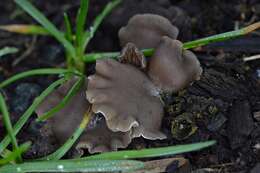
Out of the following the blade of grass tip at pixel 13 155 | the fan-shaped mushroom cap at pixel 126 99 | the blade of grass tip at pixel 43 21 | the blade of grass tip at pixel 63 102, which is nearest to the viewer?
the blade of grass tip at pixel 13 155

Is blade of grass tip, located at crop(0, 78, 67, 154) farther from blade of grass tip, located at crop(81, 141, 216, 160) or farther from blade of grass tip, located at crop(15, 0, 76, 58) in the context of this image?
blade of grass tip, located at crop(81, 141, 216, 160)

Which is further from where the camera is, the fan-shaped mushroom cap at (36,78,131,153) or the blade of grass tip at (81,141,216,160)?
the fan-shaped mushroom cap at (36,78,131,153)

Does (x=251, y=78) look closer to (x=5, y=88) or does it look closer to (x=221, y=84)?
(x=221, y=84)

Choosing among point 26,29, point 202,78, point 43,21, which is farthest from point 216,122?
point 26,29

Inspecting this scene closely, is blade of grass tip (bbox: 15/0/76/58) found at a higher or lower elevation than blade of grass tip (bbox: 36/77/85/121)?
higher

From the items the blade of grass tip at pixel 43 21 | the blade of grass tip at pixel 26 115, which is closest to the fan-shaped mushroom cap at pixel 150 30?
the blade of grass tip at pixel 43 21

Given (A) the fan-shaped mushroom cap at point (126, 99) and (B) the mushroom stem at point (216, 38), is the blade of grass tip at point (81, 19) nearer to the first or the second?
(B) the mushroom stem at point (216, 38)

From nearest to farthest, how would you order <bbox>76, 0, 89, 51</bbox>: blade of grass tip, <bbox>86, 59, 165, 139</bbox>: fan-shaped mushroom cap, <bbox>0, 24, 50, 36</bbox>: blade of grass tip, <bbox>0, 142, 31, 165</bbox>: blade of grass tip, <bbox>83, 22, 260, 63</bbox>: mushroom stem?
<bbox>0, 142, 31, 165</bbox>: blade of grass tip
<bbox>86, 59, 165, 139</bbox>: fan-shaped mushroom cap
<bbox>83, 22, 260, 63</bbox>: mushroom stem
<bbox>76, 0, 89, 51</bbox>: blade of grass tip
<bbox>0, 24, 50, 36</bbox>: blade of grass tip

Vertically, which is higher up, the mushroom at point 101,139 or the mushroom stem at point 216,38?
the mushroom stem at point 216,38

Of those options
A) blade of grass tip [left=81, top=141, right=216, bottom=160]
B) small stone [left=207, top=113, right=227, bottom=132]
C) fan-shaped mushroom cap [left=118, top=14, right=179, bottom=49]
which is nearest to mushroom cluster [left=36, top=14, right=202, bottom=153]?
fan-shaped mushroom cap [left=118, top=14, right=179, bottom=49]
